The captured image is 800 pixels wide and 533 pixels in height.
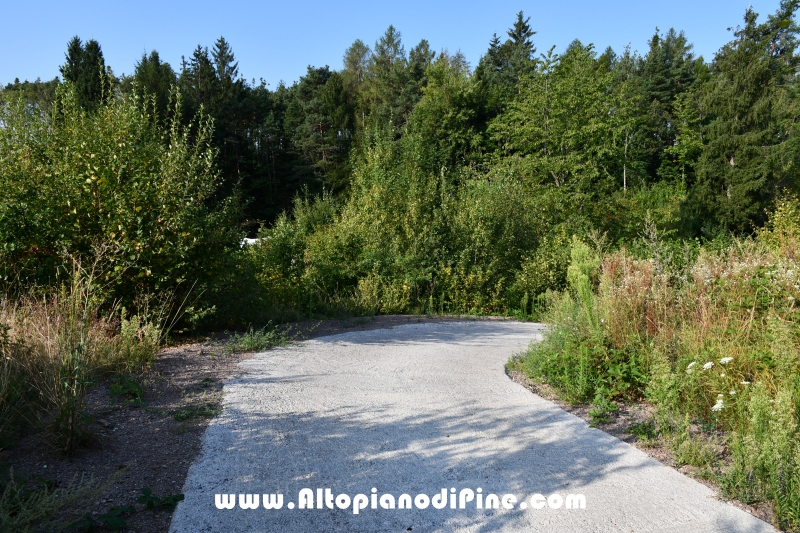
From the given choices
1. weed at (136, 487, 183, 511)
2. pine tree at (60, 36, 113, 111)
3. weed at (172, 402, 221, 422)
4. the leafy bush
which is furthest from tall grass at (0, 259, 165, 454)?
pine tree at (60, 36, 113, 111)

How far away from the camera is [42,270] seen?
24.7 ft

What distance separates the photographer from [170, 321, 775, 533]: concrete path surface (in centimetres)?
334

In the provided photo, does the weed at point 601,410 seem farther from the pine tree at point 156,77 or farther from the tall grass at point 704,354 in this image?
the pine tree at point 156,77

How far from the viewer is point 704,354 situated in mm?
5277

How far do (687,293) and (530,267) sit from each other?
8.95m

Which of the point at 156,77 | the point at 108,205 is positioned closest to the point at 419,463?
the point at 108,205

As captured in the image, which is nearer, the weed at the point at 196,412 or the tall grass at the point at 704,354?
the tall grass at the point at 704,354

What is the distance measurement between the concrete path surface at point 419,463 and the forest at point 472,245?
561mm

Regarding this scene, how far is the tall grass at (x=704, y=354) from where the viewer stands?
3824mm

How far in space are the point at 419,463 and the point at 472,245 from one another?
11.2 meters

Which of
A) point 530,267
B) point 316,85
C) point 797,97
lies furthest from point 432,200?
point 316,85

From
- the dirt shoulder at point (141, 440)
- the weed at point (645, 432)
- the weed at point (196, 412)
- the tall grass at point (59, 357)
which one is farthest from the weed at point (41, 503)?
the weed at point (645, 432)

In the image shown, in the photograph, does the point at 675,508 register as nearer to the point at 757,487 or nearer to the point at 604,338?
the point at 757,487

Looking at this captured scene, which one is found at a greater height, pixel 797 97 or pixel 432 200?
pixel 797 97
